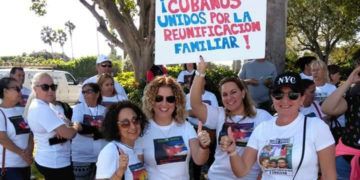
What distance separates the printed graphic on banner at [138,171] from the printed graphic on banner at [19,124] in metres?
1.98

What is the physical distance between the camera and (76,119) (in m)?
5.23

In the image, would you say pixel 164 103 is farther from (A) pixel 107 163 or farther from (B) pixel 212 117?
(A) pixel 107 163

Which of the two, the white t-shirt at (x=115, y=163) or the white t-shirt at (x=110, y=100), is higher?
the white t-shirt at (x=110, y=100)

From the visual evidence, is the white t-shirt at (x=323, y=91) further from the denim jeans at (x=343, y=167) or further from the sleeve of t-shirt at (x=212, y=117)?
the sleeve of t-shirt at (x=212, y=117)

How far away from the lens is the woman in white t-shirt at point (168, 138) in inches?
139

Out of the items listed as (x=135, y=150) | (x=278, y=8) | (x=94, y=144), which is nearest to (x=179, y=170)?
(x=135, y=150)

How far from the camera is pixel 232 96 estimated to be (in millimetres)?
3988

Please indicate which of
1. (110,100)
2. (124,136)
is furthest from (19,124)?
(124,136)

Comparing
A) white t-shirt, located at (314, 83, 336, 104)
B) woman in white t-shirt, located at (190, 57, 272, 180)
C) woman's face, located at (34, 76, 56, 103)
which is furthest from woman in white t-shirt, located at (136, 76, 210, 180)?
white t-shirt, located at (314, 83, 336, 104)

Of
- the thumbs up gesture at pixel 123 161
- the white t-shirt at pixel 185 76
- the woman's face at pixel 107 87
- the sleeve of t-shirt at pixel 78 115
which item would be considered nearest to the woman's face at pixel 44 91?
the sleeve of t-shirt at pixel 78 115

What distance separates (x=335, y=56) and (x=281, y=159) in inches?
1764

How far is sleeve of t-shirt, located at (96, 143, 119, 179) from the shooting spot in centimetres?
321

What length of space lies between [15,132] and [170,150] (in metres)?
2.12

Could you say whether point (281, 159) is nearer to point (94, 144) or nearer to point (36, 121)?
point (36, 121)
